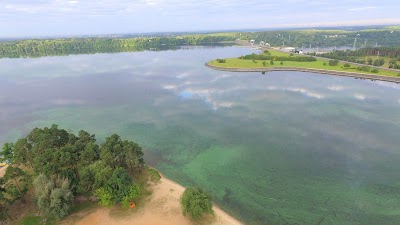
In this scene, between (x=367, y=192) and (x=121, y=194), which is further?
(x=367, y=192)

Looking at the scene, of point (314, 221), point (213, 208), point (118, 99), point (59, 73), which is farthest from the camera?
point (59, 73)

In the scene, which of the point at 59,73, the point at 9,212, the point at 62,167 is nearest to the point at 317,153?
the point at 62,167

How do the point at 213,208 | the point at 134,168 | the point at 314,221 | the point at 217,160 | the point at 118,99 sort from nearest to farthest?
the point at 314,221 → the point at 213,208 → the point at 134,168 → the point at 217,160 → the point at 118,99

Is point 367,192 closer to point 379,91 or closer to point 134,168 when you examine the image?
point 134,168

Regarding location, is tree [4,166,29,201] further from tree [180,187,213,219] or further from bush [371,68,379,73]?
bush [371,68,379,73]

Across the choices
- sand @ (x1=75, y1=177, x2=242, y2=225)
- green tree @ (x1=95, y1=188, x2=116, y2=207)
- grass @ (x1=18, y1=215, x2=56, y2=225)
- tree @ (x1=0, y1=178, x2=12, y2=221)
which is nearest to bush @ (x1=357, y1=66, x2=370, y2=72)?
sand @ (x1=75, y1=177, x2=242, y2=225)

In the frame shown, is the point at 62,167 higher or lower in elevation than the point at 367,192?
higher

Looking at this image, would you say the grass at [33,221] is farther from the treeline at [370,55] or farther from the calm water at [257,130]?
the treeline at [370,55]
